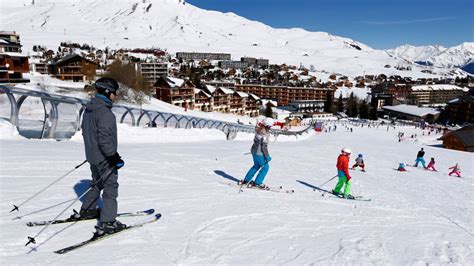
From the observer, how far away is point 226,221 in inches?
210

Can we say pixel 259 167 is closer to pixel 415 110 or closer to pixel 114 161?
pixel 114 161

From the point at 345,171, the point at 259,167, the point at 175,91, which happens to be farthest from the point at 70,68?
the point at 345,171

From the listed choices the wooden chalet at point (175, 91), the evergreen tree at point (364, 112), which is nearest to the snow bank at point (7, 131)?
the wooden chalet at point (175, 91)

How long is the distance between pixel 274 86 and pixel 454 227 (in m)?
119

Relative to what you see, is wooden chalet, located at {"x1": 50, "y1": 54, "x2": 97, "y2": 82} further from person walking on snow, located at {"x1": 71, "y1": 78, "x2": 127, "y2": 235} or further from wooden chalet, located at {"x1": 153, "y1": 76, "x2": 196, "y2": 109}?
person walking on snow, located at {"x1": 71, "y1": 78, "x2": 127, "y2": 235}

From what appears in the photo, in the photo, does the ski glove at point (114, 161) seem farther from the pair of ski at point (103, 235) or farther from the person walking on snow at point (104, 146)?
the pair of ski at point (103, 235)

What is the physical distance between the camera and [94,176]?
451 cm

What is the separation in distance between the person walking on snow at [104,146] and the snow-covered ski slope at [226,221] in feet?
1.13

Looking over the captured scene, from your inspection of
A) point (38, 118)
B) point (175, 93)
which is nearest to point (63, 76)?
point (175, 93)

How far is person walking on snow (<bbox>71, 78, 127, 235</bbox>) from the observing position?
4.07 metres

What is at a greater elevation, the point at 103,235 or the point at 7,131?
the point at 7,131

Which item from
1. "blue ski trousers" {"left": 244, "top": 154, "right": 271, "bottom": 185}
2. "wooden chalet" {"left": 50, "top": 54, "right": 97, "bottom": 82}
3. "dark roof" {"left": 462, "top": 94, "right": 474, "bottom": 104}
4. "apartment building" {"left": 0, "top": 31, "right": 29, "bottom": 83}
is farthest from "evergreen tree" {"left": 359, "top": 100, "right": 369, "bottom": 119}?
"blue ski trousers" {"left": 244, "top": 154, "right": 271, "bottom": 185}

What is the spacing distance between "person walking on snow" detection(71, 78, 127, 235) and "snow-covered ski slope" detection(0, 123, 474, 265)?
1.13 ft

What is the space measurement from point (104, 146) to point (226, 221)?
91.3 inches
